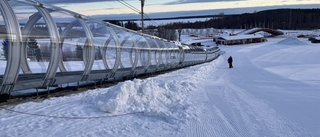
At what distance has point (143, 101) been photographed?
783cm

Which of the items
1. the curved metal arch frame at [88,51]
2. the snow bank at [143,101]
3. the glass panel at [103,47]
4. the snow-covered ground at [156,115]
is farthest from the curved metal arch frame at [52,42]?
the glass panel at [103,47]

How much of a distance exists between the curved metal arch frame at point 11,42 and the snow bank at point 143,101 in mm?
2042

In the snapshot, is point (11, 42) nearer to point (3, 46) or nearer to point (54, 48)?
point (3, 46)

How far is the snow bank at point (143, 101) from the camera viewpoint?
277 inches

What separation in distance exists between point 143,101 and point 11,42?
335 centimetres

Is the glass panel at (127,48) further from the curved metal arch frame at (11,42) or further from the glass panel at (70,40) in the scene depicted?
the curved metal arch frame at (11,42)

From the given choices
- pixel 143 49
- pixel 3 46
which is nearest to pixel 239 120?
pixel 3 46

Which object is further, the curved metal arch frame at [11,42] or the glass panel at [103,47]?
the glass panel at [103,47]

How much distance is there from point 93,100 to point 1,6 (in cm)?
305

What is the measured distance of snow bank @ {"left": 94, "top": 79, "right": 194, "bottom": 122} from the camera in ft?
23.1

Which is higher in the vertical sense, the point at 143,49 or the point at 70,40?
the point at 70,40

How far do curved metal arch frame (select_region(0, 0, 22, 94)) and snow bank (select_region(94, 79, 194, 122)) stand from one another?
2.04 m

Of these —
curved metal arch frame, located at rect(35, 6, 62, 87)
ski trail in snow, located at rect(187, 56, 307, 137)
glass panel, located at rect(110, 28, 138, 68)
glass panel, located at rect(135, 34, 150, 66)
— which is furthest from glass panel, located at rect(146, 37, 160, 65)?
curved metal arch frame, located at rect(35, 6, 62, 87)

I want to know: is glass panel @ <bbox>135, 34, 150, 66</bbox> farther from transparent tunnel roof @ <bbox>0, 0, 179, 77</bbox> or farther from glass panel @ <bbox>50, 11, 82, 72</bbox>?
glass panel @ <bbox>50, 11, 82, 72</bbox>
